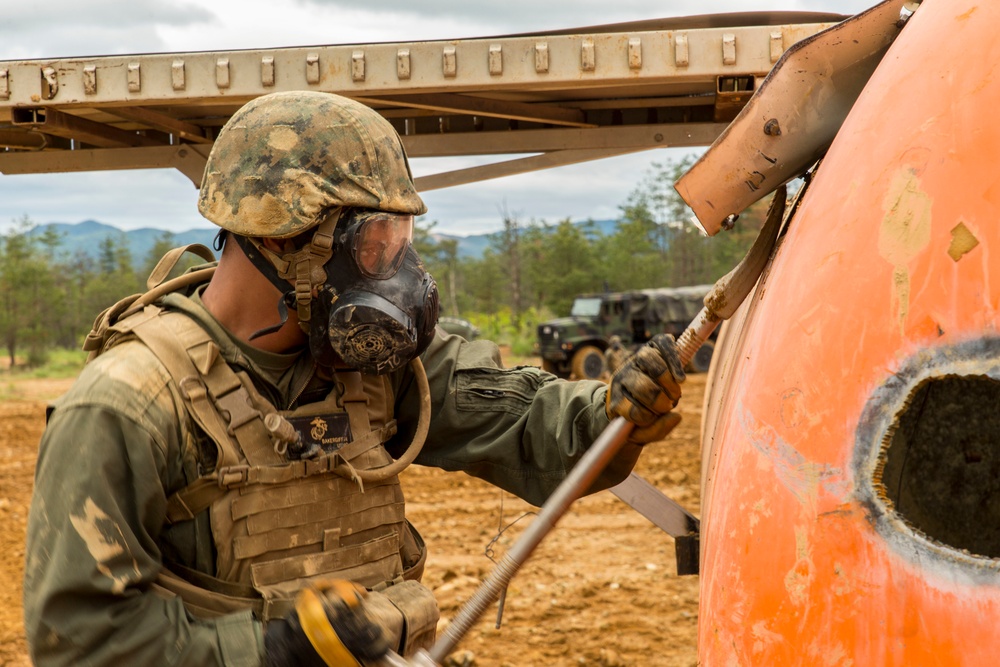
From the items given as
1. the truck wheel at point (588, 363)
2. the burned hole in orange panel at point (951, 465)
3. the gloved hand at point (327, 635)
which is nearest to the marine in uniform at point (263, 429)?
the gloved hand at point (327, 635)

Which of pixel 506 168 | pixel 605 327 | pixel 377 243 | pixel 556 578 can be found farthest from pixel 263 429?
pixel 605 327

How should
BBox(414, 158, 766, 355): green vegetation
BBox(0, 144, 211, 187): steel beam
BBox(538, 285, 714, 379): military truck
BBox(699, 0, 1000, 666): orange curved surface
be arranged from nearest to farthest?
BBox(699, 0, 1000, 666): orange curved surface
BBox(0, 144, 211, 187): steel beam
BBox(538, 285, 714, 379): military truck
BBox(414, 158, 766, 355): green vegetation

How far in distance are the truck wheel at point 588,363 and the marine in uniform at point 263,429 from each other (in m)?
15.9

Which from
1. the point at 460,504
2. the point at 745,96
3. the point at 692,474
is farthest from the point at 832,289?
the point at 692,474

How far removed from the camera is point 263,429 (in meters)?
2.08

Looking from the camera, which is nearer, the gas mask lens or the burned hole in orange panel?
the burned hole in orange panel

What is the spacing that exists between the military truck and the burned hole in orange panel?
16.6 metres

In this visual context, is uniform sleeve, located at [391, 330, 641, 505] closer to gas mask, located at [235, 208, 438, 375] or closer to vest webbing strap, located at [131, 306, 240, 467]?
gas mask, located at [235, 208, 438, 375]

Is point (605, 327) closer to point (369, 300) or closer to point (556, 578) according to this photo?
point (556, 578)

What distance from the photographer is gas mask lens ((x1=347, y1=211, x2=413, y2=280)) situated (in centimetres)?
213

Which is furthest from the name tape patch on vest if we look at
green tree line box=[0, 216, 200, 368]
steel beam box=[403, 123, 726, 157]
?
green tree line box=[0, 216, 200, 368]

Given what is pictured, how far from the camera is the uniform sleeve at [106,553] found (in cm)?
180

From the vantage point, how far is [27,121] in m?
3.40

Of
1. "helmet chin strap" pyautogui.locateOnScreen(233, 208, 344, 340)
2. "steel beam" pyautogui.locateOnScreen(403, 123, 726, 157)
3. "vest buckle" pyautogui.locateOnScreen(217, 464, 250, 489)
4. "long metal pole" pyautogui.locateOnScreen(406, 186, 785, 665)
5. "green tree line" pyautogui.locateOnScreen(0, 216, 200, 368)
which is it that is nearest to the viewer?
"long metal pole" pyautogui.locateOnScreen(406, 186, 785, 665)
